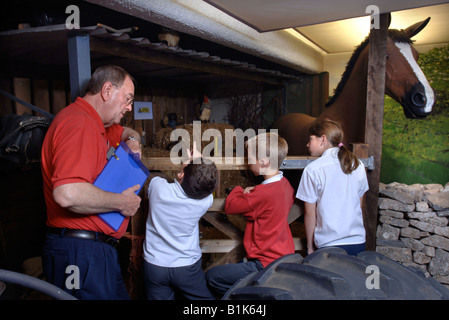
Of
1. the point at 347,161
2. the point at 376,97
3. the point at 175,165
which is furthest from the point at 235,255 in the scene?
the point at 376,97

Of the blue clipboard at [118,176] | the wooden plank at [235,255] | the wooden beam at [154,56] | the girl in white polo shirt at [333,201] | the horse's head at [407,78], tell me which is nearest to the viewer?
the blue clipboard at [118,176]

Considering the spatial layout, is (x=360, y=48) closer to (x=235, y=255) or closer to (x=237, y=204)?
(x=237, y=204)

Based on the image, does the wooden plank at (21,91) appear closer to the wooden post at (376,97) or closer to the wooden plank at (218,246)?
the wooden plank at (218,246)

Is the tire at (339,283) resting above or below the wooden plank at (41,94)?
below

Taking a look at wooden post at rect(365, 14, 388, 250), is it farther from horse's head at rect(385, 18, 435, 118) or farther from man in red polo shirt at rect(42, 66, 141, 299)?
man in red polo shirt at rect(42, 66, 141, 299)

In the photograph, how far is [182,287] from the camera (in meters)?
2.01

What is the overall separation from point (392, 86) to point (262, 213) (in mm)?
2855

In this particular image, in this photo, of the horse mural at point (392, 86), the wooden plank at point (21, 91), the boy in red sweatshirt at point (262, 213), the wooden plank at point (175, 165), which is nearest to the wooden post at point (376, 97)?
the horse mural at point (392, 86)

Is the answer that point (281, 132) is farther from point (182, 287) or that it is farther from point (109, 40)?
point (182, 287)

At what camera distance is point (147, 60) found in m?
3.61

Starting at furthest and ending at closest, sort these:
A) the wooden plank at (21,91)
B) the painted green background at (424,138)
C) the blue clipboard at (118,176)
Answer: the painted green background at (424,138), the wooden plank at (21,91), the blue clipboard at (118,176)

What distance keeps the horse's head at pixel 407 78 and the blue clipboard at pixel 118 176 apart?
3.42 m

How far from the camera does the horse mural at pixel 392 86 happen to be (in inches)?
146
